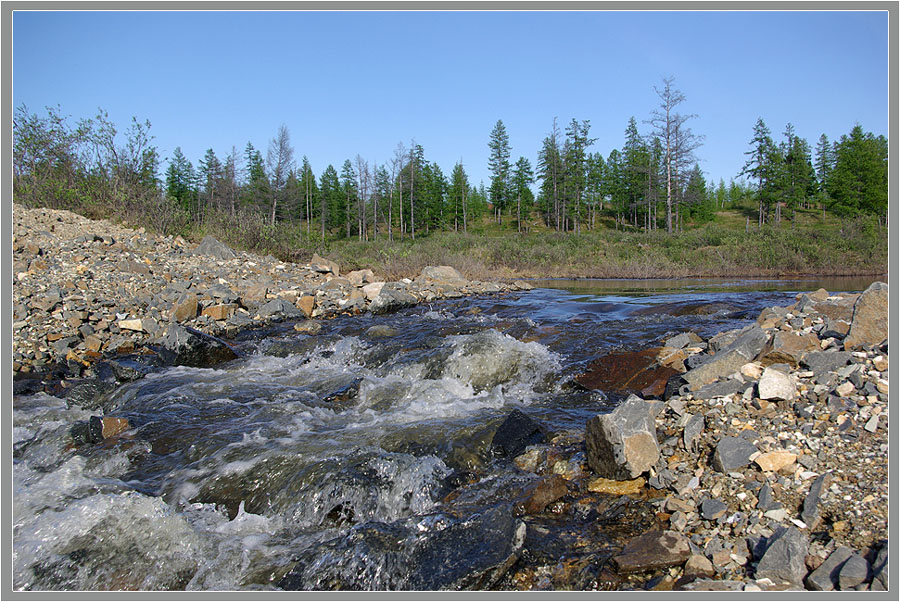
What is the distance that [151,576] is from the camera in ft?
8.71

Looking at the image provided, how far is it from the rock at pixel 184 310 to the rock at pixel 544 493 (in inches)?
317

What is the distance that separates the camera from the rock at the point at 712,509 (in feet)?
8.94

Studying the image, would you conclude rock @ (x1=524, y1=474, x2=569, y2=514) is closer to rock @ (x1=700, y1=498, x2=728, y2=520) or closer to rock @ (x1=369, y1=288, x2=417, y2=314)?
Answer: rock @ (x1=700, y1=498, x2=728, y2=520)

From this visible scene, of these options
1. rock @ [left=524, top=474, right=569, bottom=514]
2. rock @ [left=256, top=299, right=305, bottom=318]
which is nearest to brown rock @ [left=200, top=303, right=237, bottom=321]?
rock @ [left=256, top=299, right=305, bottom=318]

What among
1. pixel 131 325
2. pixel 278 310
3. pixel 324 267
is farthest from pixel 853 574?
pixel 324 267

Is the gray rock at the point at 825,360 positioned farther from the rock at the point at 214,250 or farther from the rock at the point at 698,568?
the rock at the point at 214,250

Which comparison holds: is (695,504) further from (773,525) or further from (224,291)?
(224,291)

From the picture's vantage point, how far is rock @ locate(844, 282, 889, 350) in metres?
4.15

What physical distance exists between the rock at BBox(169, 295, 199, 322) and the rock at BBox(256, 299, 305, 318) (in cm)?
118

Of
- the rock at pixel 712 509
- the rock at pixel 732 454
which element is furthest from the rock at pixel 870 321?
the rock at pixel 712 509

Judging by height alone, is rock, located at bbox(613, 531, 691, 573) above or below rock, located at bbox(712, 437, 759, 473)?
below

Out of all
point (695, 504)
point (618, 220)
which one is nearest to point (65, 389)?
point (695, 504)

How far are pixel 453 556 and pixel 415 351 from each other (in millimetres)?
4808

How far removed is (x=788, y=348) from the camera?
14.0 ft
